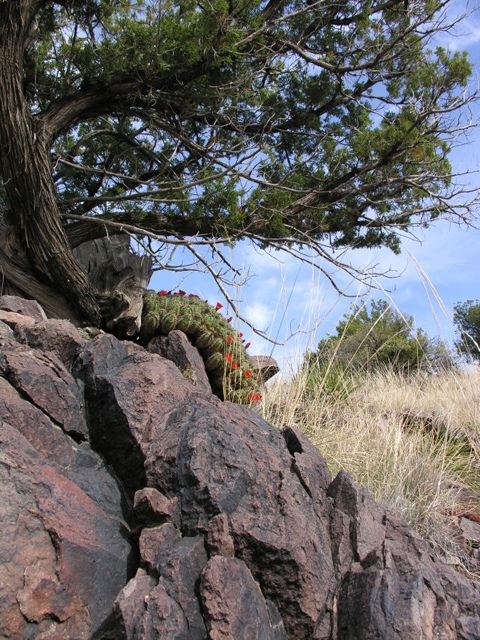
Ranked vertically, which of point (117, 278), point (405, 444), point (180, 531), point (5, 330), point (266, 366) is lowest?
point (180, 531)

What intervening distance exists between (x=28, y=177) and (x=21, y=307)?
188 centimetres

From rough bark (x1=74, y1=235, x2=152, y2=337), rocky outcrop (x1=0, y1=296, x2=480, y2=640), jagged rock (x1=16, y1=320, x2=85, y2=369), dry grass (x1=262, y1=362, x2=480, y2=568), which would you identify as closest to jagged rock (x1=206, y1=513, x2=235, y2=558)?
rocky outcrop (x1=0, y1=296, x2=480, y2=640)

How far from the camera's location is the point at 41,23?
786 cm

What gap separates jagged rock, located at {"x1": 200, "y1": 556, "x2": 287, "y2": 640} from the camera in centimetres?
203

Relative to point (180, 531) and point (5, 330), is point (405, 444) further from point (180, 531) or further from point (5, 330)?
point (5, 330)

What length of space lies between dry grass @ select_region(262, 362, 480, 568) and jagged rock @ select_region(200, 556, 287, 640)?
1.92 m

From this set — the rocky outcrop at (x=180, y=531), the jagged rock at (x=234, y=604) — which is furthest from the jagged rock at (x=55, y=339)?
the jagged rock at (x=234, y=604)

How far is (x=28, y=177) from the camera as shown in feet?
20.2

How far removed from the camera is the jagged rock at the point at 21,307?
4840mm

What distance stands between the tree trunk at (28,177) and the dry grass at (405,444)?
2731 mm

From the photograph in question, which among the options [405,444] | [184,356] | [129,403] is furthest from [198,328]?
[129,403]

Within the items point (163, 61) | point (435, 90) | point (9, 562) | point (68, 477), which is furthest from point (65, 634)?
point (435, 90)

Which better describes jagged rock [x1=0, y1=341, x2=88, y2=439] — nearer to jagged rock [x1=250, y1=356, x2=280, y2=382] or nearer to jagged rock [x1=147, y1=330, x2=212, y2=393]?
jagged rock [x1=147, y1=330, x2=212, y2=393]

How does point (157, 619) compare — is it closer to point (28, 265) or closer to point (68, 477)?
point (68, 477)
